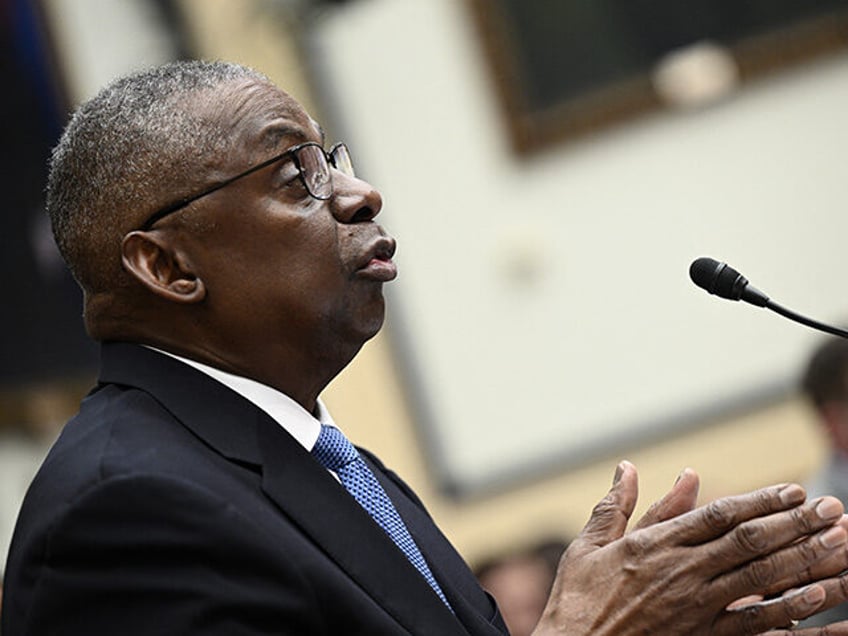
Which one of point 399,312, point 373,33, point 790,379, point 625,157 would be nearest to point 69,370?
point 399,312

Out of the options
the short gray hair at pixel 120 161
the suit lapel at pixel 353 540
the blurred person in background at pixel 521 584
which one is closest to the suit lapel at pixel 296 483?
the suit lapel at pixel 353 540

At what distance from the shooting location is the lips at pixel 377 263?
170 centimetres

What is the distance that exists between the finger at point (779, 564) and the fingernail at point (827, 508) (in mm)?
17

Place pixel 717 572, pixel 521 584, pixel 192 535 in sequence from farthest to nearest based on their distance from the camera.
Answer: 1. pixel 521 584
2. pixel 717 572
3. pixel 192 535

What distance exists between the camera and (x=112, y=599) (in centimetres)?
140

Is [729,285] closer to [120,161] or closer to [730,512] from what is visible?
[730,512]

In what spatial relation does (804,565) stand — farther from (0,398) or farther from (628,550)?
(0,398)

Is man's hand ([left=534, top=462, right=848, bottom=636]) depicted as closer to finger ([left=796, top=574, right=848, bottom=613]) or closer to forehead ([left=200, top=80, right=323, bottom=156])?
finger ([left=796, top=574, right=848, bottom=613])

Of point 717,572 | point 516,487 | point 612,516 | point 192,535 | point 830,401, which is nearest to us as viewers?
point 192,535

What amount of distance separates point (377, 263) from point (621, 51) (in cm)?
384

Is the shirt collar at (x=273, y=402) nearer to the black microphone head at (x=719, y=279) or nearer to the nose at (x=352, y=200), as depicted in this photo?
the nose at (x=352, y=200)

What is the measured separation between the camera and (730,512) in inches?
59.9

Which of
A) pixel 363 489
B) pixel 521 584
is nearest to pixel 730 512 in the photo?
pixel 363 489

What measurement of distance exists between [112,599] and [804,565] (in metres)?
0.66
